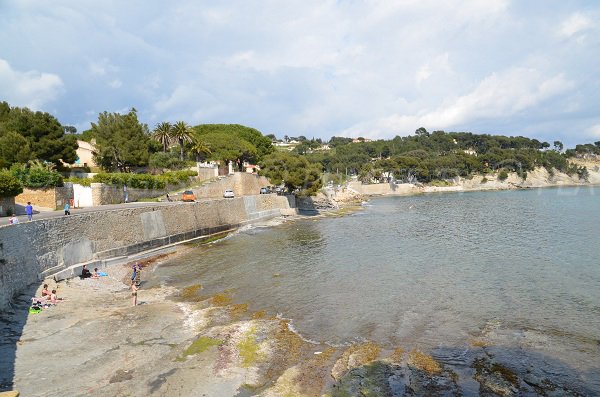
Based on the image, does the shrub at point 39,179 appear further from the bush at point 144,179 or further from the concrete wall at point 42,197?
the bush at point 144,179

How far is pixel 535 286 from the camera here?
80.7 ft

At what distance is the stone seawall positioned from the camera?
19.7 metres

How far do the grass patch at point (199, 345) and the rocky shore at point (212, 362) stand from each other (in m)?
0.04

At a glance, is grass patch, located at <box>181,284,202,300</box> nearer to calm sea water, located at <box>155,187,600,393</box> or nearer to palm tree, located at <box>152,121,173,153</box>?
calm sea water, located at <box>155,187,600,393</box>

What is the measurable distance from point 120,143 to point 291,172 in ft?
82.7

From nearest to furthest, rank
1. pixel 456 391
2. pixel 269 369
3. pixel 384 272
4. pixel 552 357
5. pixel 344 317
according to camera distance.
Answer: pixel 456 391
pixel 269 369
pixel 552 357
pixel 344 317
pixel 384 272

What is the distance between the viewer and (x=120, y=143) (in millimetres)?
56906

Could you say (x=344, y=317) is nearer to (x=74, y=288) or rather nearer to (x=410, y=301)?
(x=410, y=301)

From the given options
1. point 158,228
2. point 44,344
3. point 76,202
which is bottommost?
point 44,344

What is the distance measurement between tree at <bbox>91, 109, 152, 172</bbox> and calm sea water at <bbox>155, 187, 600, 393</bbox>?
2170 centimetres

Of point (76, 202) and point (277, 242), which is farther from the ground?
point (76, 202)

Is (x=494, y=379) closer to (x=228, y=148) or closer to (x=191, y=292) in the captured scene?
(x=191, y=292)

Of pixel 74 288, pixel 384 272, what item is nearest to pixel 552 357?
pixel 384 272

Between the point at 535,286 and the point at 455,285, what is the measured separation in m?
4.62
